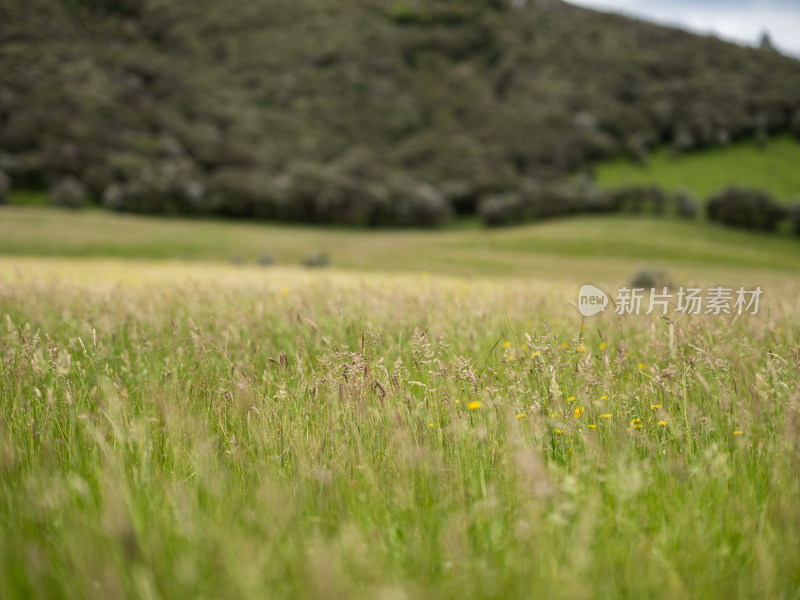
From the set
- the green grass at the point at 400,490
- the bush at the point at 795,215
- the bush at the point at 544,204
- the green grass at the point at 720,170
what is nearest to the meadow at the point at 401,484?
the green grass at the point at 400,490

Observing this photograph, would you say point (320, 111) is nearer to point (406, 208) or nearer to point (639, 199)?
point (406, 208)

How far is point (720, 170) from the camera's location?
10694 centimetres

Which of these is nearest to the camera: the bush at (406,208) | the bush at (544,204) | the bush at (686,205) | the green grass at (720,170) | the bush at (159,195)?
the bush at (159,195)

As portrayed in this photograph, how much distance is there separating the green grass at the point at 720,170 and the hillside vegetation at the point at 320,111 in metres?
4.07

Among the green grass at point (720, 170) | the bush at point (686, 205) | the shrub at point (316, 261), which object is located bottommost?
the shrub at point (316, 261)

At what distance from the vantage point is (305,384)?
3.11 metres

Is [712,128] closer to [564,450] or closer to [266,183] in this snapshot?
[266,183]

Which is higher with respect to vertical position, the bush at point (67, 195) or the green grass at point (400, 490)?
the bush at point (67, 195)

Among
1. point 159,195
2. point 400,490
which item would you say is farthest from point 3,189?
point 400,490

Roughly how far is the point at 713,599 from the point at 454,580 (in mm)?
880

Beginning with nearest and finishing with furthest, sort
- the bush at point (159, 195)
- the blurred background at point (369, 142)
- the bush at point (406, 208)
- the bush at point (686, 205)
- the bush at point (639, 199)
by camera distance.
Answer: the blurred background at point (369, 142)
the bush at point (159, 195)
the bush at point (686, 205)
the bush at point (639, 199)
the bush at point (406, 208)

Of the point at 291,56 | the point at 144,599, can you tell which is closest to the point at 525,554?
the point at 144,599

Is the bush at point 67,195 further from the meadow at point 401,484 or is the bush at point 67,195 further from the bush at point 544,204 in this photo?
the meadow at point 401,484

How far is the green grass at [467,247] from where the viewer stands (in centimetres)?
4309
